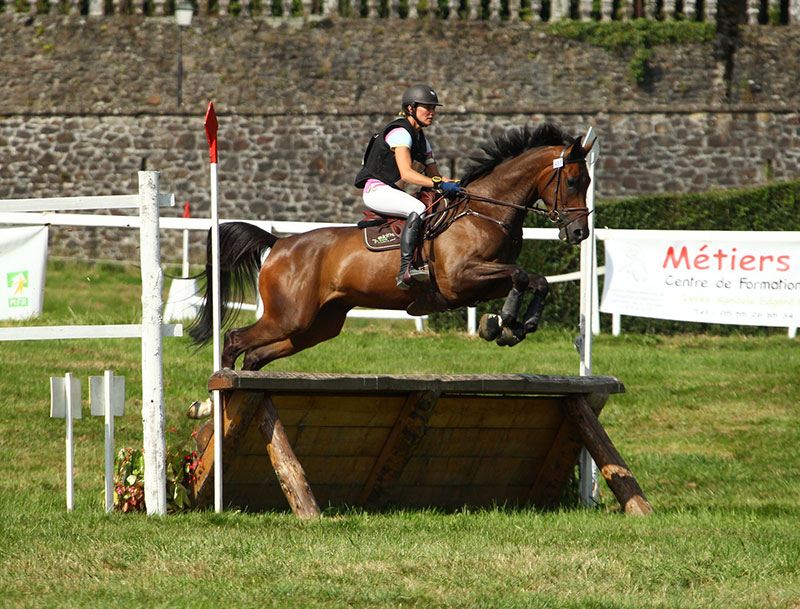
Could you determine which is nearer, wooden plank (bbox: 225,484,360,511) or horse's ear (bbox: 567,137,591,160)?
wooden plank (bbox: 225,484,360,511)

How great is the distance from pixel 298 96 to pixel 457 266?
1721 cm

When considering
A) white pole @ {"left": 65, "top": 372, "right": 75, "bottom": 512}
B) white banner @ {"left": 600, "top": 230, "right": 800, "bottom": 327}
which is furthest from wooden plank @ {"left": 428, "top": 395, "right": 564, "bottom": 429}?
white banner @ {"left": 600, "top": 230, "right": 800, "bottom": 327}

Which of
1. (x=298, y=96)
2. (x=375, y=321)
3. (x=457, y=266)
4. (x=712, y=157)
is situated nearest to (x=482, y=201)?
(x=457, y=266)

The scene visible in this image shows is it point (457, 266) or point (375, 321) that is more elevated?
point (457, 266)

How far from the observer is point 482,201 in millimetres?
7828

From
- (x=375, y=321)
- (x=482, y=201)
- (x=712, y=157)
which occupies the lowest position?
(x=375, y=321)

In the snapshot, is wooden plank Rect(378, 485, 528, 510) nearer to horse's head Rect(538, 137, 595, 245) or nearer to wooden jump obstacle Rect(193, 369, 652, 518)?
wooden jump obstacle Rect(193, 369, 652, 518)

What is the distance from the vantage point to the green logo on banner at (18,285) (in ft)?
29.4

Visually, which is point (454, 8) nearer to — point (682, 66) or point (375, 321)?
point (682, 66)

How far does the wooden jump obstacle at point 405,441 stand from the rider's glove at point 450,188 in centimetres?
142

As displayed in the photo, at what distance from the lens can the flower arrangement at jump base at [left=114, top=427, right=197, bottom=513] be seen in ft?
21.9

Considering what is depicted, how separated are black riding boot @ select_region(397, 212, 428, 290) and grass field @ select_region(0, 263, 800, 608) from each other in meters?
1.54

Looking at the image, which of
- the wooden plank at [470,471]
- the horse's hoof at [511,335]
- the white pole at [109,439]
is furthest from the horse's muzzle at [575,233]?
the white pole at [109,439]

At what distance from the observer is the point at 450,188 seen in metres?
7.83
